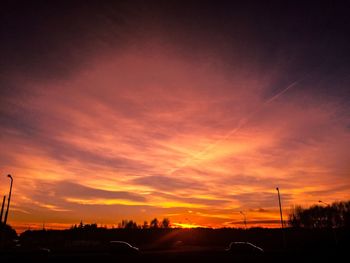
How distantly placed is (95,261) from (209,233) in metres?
128

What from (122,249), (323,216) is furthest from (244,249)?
(323,216)

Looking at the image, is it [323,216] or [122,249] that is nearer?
[122,249]

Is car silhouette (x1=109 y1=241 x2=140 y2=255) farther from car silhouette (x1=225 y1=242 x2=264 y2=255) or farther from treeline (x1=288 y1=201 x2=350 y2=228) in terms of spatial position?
treeline (x1=288 y1=201 x2=350 y2=228)

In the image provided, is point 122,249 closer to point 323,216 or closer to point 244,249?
point 244,249

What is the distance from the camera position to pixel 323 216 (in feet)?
523

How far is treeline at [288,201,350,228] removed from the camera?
497 ft

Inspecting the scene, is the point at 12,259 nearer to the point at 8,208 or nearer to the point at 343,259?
the point at 8,208

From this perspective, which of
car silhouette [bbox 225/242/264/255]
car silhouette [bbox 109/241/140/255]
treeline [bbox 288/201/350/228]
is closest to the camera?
car silhouette [bbox 225/242/264/255]

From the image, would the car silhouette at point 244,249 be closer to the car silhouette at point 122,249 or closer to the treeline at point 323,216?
the car silhouette at point 122,249

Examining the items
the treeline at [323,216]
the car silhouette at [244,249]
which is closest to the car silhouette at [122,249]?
the car silhouette at [244,249]

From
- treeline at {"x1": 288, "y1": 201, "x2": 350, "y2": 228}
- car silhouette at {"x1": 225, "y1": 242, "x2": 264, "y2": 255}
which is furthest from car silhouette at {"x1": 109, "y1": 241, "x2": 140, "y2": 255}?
treeline at {"x1": 288, "y1": 201, "x2": 350, "y2": 228}

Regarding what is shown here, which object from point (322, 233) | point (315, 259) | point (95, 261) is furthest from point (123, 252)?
point (322, 233)

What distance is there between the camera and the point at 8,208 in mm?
42500

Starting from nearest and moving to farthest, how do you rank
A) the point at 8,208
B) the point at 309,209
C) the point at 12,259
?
the point at 12,259, the point at 8,208, the point at 309,209
